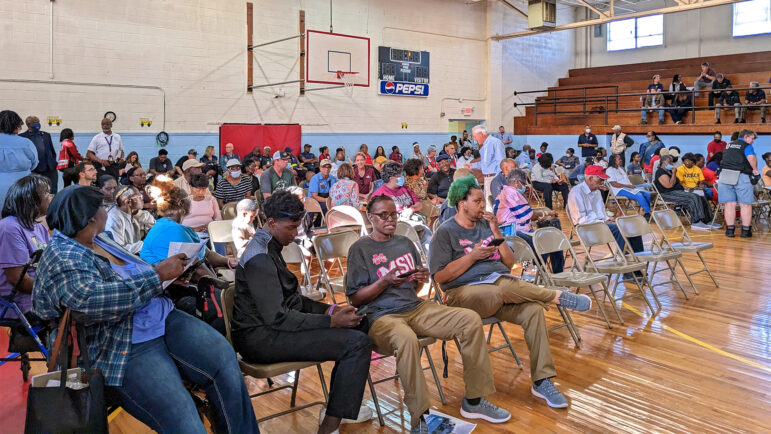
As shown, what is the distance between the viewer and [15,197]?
11.8 ft

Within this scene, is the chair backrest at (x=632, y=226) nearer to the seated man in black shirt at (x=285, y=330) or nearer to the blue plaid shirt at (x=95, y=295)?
the seated man in black shirt at (x=285, y=330)

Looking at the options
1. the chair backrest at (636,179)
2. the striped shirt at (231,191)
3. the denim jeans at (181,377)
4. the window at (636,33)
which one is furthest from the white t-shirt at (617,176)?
the window at (636,33)

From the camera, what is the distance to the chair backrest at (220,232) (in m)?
5.56

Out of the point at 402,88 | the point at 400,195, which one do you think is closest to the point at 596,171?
the point at 400,195

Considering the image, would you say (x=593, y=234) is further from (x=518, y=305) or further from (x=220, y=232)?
(x=220, y=232)

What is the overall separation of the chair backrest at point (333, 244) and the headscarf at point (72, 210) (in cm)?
217

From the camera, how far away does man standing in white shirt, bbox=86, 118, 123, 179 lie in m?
10.2

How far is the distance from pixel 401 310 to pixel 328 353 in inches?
25.9

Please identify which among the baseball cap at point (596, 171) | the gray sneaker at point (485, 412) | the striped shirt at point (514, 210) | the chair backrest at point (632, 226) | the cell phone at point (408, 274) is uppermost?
the baseball cap at point (596, 171)

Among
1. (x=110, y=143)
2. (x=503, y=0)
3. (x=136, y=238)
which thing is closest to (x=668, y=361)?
(x=136, y=238)

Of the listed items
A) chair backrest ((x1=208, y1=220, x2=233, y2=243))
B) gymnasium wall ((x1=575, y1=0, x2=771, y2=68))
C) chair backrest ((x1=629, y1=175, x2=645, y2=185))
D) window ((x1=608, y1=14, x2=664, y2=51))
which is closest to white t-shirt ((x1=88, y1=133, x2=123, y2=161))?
chair backrest ((x1=208, y1=220, x2=233, y2=243))

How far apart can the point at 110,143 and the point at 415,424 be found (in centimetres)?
900

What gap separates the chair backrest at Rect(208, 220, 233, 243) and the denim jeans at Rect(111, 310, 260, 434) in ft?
9.37

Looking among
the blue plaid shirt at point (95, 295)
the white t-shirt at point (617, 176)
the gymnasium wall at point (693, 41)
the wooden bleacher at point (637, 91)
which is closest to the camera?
the blue plaid shirt at point (95, 295)
